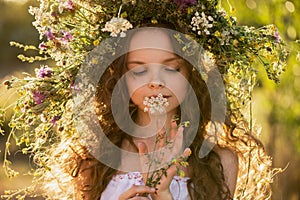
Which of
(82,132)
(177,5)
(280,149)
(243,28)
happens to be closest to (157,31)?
(177,5)

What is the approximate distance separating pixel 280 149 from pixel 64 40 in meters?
2.13

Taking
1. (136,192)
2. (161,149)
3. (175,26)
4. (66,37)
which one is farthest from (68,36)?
(136,192)

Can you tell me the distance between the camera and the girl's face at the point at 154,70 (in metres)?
2.70

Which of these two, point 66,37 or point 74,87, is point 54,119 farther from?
point 66,37

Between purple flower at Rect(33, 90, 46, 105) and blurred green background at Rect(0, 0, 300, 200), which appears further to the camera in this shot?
blurred green background at Rect(0, 0, 300, 200)

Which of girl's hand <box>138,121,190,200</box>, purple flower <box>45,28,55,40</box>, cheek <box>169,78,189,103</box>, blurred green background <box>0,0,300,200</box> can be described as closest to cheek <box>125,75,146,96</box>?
cheek <box>169,78,189,103</box>

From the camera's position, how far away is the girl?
271 centimetres

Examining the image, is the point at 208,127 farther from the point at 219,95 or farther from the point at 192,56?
the point at 192,56

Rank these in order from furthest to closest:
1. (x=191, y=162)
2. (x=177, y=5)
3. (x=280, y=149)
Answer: (x=280, y=149)
(x=191, y=162)
(x=177, y=5)

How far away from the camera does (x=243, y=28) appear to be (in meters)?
2.78

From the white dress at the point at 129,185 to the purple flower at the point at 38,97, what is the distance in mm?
431

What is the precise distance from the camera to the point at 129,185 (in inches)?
111

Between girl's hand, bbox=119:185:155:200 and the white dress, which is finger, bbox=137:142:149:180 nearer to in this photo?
girl's hand, bbox=119:185:155:200

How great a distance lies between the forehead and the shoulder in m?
0.48
